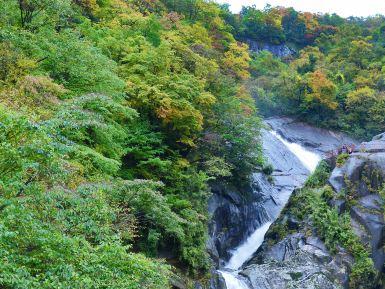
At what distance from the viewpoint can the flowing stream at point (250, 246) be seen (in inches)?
621

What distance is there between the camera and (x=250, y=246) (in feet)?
69.5

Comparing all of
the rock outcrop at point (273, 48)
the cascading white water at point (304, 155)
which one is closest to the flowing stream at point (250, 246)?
the cascading white water at point (304, 155)

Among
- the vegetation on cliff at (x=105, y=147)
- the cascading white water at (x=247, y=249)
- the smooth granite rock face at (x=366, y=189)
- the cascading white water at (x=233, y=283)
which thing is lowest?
the cascading white water at (x=247, y=249)

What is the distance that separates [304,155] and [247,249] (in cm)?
1456

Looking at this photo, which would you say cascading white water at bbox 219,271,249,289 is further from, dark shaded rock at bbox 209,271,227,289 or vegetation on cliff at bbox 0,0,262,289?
vegetation on cliff at bbox 0,0,262,289

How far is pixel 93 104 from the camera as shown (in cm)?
1227

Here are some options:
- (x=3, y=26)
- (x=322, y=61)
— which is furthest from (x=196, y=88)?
(x=322, y=61)

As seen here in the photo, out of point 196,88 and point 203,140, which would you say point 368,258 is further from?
point 196,88

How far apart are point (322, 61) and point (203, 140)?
32.5 meters

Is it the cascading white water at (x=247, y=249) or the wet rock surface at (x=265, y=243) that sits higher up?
the wet rock surface at (x=265, y=243)

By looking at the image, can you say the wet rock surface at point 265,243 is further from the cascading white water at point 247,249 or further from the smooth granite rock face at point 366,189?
the smooth granite rock face at point 366,189

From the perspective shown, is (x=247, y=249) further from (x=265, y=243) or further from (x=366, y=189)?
(x=366, y=189)

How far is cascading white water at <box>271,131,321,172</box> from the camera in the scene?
3206 cm

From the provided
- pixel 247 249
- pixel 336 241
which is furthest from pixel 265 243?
pixel 336 241
